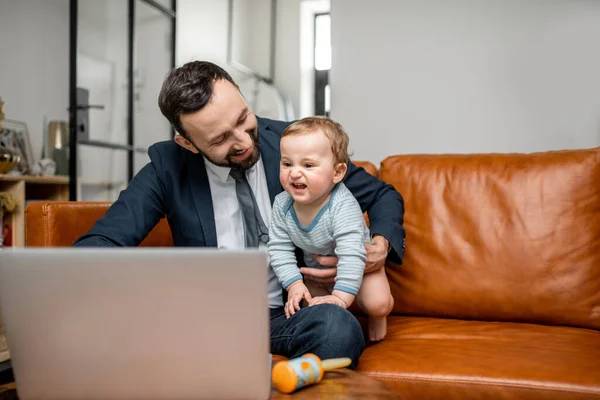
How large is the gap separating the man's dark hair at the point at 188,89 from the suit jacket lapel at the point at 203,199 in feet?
0.42

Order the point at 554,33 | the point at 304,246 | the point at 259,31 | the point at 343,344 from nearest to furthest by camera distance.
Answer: the point at 343,344
the point at 304,246
the point at 554,33
the point at 259,31

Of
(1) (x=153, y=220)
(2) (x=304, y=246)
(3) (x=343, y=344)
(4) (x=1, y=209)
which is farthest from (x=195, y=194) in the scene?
(4) (x=1, y=209)

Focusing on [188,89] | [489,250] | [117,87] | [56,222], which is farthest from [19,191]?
[489,250]

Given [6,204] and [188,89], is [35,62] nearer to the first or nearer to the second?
[6,204]

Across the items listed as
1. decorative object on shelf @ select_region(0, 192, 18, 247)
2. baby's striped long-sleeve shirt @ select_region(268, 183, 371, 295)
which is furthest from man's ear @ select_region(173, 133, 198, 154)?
decorative object on shelf @ select_region(0, 192, 18, 247)

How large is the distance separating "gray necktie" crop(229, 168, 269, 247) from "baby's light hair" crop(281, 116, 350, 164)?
218 millimetres

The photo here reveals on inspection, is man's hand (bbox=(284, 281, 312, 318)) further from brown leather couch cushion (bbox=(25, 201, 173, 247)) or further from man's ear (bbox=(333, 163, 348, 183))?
brown leather couch cushion (bbox=(25, 201, 173, 247))

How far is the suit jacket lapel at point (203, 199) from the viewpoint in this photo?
1446 millimetres

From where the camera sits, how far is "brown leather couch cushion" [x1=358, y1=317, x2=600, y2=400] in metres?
1.16

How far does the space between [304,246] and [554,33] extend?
2259 mm

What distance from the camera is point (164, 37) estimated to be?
13.3ft

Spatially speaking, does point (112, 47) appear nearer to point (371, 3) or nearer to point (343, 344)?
point (371, 3)

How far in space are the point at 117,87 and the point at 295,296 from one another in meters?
3.01

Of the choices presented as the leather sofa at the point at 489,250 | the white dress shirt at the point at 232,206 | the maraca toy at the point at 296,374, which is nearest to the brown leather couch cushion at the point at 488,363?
the leather sofa at the point at 489,250
